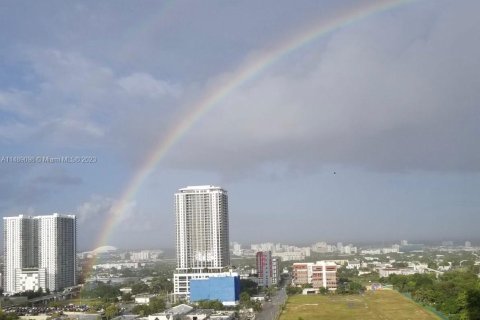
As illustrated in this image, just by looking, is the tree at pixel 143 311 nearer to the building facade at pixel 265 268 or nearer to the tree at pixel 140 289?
the tree at pixel 140 289

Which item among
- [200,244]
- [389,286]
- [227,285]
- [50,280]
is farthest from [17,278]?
[389,286]

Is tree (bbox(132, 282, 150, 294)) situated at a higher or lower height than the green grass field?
lower

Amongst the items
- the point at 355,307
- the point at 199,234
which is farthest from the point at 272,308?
the point at 199,234

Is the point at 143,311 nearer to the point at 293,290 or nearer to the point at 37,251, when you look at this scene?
the point at 293,290

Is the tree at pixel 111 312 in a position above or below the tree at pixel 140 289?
above

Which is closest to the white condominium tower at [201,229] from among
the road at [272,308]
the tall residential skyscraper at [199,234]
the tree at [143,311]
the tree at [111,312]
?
the tall residential skyscraper at [199,234]

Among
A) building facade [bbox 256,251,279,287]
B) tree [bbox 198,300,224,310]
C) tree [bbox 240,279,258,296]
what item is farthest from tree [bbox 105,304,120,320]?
building facade [bbox 256,251,279,287]

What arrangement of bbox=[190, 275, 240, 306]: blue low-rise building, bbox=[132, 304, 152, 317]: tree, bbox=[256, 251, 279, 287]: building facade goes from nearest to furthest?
1. bbox=[132, 304, 152, 317]: tree
2. bbox=[190, 275, 240, 306]: blue low-rise building
3. bbox=[256, 251, 279, 287]: building facade

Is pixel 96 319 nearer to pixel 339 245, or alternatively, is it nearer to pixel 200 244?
pixel 200 244

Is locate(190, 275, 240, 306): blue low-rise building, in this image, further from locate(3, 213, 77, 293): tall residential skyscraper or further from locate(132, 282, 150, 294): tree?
locate(3, 213, 77, 293): tall residential skyscraper
